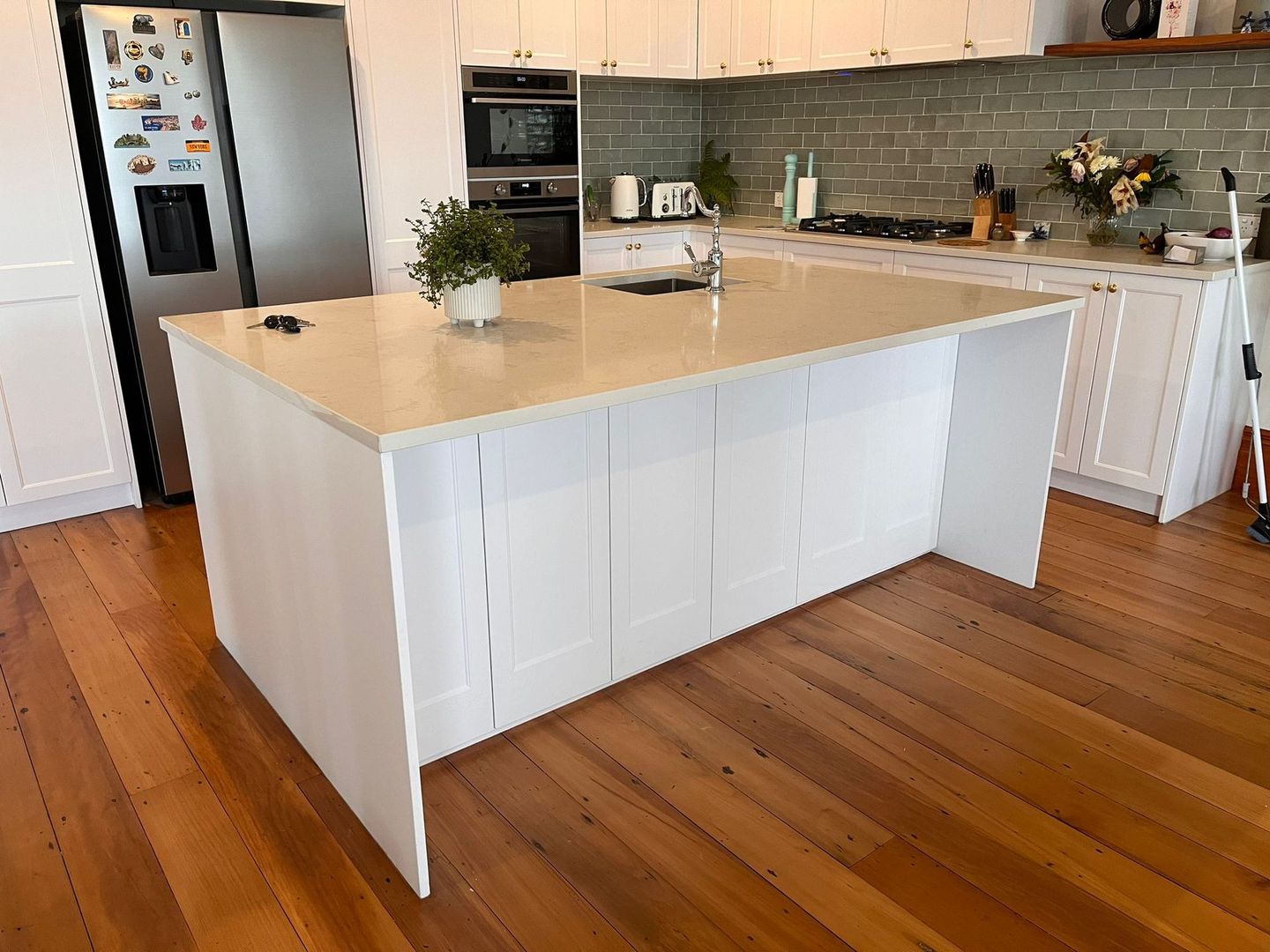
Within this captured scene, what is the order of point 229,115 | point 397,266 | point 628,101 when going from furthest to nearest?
1. point 628,101
2. point 397,266
3. point 229,115

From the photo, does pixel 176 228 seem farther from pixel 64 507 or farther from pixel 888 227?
pixel 888 227

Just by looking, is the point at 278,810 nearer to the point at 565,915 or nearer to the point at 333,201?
the point at 565,915

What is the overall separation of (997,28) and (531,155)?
2.03 meters

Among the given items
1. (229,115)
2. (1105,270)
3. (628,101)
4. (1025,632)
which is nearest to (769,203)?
(628,101)

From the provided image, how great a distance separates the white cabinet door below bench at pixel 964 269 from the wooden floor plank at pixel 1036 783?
173 centimetres

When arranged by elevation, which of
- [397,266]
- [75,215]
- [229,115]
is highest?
[229,115]

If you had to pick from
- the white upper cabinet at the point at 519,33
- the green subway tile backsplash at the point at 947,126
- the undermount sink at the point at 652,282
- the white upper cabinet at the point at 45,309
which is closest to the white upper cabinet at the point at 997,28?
the green subway tile backsplash at the point at 947,126

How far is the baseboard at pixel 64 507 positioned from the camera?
11.4ft

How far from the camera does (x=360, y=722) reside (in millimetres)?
1873

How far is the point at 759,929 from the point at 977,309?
1658 mm

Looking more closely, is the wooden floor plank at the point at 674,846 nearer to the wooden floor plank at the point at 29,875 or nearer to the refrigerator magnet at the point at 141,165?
the wooden floor plank at the point at 29,875

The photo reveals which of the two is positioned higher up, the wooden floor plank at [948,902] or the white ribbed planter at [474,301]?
the white ribbed planter at [474,301]

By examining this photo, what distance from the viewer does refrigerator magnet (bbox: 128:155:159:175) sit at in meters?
3.31

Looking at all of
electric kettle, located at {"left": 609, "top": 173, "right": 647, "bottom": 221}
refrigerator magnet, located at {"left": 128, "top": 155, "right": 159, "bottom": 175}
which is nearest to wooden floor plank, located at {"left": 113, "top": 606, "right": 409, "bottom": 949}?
refrigerator magnet, located at {"left": 128, "top": 155, "right": 159, "bottom": 175}
